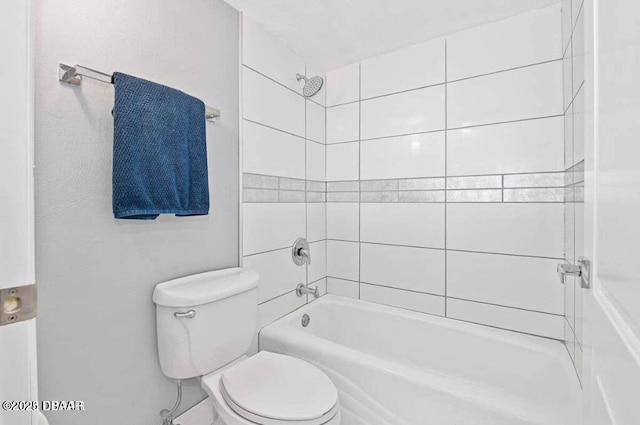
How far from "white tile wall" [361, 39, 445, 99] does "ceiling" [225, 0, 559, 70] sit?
54 mm

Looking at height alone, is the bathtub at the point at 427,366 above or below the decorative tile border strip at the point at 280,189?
below

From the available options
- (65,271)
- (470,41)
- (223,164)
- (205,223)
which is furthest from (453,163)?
(65,271)

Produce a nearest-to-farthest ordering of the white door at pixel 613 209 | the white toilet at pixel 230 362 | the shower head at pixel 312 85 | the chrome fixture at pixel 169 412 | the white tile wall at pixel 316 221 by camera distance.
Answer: the white door at pixel 613 209 → the white toilet at pixel 230 362 → the chrome fixture at pixel 169 412 → the shower head at pixel 312 85 → the white tile wall at pixel 316 221

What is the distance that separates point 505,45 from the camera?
157cm

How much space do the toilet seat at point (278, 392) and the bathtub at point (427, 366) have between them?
0.18m

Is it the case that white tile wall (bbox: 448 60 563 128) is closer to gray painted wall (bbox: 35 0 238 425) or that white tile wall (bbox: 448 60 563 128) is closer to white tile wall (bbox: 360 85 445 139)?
white tile wall (bbox: 360 85 445 139)

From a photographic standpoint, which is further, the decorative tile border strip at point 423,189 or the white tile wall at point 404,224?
the white tile wall at point 404,224

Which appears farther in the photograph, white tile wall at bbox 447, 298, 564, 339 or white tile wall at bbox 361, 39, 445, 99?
white tile wall at bbox 361, 39, 445, 99

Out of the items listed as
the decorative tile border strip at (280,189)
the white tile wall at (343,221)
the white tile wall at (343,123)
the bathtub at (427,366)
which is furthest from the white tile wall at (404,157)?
the bathtub at (427,366)

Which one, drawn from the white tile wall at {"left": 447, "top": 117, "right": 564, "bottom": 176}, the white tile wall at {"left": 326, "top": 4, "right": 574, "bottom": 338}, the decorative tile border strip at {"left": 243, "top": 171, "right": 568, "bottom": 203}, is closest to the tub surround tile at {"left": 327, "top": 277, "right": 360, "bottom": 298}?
the white tile wall at {"left": 326, "top": 4, "right": 574, "bottom": 338}

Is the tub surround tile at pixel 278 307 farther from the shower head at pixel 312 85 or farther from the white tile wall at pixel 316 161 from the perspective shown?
the shower head at pixel 312 85

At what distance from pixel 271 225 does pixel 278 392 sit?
87cm

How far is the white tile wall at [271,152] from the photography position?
159 cm

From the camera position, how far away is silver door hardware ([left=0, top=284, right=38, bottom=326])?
1.50 feet
